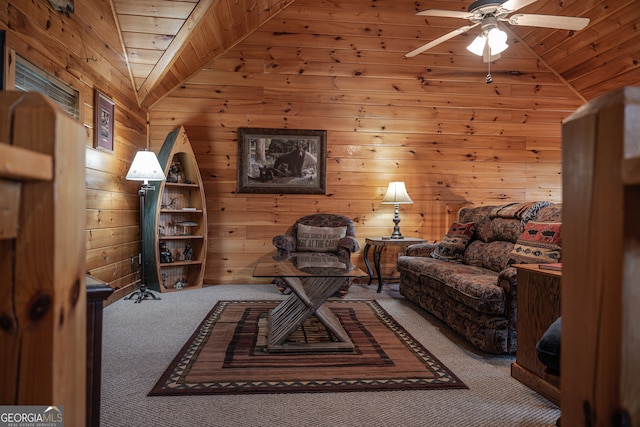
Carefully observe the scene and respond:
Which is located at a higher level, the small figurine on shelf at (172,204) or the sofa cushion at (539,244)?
the small figurine on shelf at (172,204)

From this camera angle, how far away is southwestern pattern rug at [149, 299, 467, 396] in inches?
79.6

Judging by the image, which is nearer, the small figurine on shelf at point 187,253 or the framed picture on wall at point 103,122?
the framed picture on wall at point 103,122

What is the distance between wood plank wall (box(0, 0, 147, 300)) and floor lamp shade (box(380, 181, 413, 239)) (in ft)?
9.50

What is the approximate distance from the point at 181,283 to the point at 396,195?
268cm

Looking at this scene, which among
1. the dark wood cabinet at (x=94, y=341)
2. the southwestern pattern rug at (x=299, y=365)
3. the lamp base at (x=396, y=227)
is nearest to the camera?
the dark wood cabinet at (x=94, y=341)

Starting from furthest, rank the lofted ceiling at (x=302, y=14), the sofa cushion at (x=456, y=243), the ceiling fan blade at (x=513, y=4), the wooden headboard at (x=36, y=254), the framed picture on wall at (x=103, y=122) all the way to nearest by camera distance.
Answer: the sofa cushion at (x=456, y=243) → the lofted ceiling at (x=302, y=14) → the framed picture on wall at (x=103, y=122) → the ceiling fan blade at (x=513, y=4) → the wooden headboard at (x=36, y=254)

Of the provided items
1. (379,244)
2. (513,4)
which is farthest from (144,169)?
(513,4)

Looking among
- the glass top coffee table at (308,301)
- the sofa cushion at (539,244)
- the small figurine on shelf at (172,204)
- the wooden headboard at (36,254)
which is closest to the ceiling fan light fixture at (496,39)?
the sofa cushion at (539,244)

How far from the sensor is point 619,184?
426mm

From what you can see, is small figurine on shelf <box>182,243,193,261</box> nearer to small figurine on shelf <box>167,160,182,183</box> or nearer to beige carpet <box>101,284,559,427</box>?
small figurine on shelf <box>167,160,182,183</box>

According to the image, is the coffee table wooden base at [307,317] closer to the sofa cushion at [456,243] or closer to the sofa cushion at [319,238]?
the sofa cushion at [456,243]

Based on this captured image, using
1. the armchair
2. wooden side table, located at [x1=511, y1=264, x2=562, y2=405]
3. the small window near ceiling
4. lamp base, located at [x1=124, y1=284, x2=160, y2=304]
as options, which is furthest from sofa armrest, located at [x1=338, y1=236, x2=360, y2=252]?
the small window near ceiling

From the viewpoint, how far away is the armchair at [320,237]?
4258 mm

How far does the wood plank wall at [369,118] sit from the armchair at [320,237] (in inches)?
9.9
